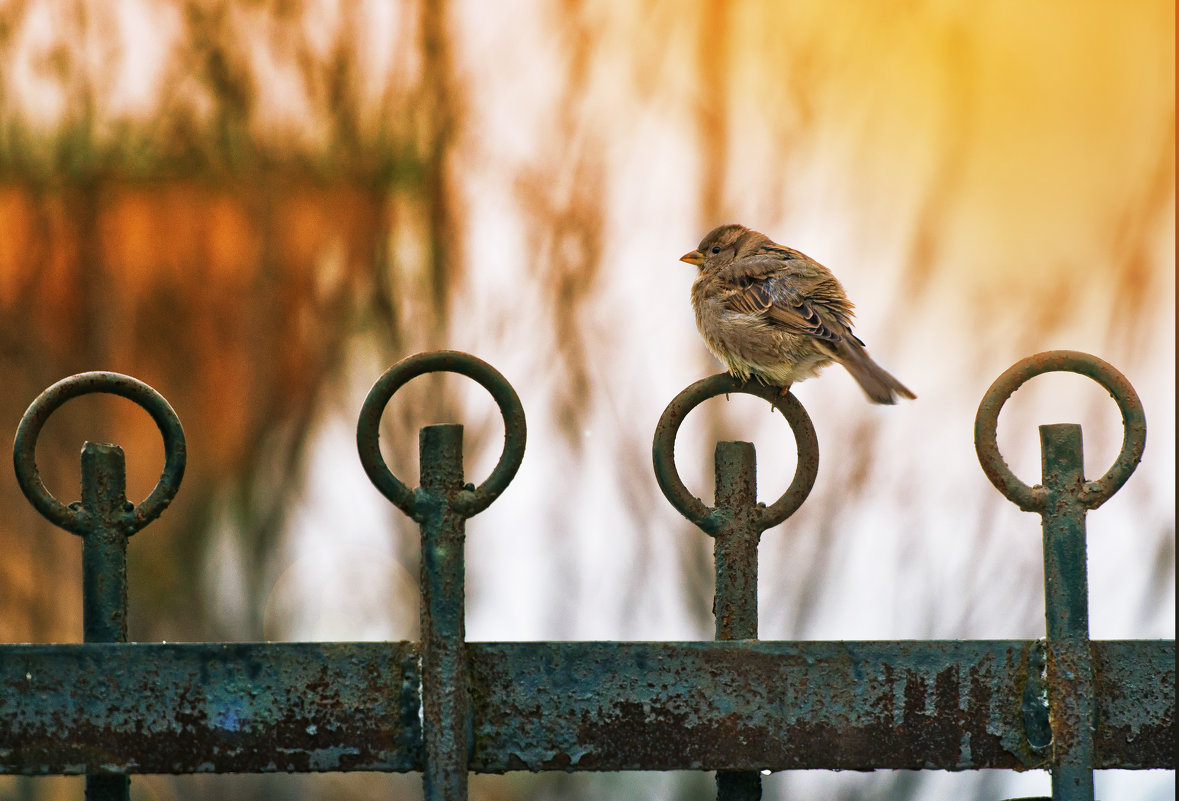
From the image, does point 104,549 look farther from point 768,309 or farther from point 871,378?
point 768,309

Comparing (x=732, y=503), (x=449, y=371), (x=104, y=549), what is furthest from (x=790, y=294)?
(x=104, y=549)

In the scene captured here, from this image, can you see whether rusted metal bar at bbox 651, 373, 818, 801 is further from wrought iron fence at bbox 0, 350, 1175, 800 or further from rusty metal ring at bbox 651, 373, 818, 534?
wrought iron fence at bbox 0, 350, 1175, 800

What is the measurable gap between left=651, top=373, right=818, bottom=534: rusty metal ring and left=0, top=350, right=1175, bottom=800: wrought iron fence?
0.19m

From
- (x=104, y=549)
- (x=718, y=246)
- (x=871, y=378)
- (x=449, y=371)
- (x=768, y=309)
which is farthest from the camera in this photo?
(x=718, y=246)

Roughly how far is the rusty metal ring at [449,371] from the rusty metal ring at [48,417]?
0.28 metres

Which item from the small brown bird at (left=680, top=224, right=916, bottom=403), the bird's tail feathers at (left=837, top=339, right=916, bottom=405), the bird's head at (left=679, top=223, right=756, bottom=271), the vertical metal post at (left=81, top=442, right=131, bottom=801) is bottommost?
the vertical metal post at (left=81, top=442, right=131, bottom=801)

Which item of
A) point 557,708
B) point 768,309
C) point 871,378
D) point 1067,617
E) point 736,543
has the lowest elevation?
point 557,708

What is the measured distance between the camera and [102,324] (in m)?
3.90

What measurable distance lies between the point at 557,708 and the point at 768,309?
7.55 feet

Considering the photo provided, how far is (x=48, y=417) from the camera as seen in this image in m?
1.42

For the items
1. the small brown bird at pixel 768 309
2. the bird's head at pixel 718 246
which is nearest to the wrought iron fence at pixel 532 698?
the small brown bird at pixel 768 309

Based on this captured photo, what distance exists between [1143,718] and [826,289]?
2.31m

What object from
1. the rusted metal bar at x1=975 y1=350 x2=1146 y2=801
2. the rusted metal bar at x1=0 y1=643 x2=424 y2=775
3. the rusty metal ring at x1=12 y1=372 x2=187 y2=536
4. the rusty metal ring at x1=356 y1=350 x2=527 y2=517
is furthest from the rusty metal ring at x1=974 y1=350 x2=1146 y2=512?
the rusty metal ring at x1=12 y1=372 x2=187 y2=536

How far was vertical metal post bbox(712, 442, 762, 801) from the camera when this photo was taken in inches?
58.2
